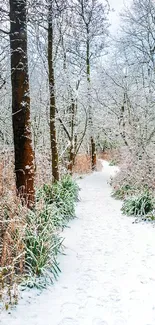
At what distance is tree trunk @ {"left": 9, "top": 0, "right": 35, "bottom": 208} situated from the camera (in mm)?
4676

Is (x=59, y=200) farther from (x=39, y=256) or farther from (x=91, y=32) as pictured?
(x=91, y=32)

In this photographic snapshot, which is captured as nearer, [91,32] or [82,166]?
[91,32]

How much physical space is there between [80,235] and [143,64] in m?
9.16

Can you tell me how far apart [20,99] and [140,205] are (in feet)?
14.4

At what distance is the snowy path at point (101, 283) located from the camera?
285cm

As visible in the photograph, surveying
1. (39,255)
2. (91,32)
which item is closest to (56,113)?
(91,32)

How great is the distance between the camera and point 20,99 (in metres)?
4.68

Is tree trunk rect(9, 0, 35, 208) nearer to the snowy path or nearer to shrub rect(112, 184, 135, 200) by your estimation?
the snowy path

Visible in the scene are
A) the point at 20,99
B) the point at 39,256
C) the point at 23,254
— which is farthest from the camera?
the point at 20,99

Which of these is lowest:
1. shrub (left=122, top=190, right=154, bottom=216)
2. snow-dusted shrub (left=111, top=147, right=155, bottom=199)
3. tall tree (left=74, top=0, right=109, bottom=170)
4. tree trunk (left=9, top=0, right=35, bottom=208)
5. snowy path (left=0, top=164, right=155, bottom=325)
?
snowy path (left=0, top=164, right=155, bottom=325)

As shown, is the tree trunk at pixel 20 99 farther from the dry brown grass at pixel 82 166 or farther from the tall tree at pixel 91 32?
the dry brown grass at pixel 82 166

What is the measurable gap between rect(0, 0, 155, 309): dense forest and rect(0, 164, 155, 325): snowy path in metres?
0.25

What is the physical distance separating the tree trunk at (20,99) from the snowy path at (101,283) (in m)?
1.34

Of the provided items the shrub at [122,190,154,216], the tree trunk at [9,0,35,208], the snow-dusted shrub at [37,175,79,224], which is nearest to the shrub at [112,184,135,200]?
the shrub at [122,190,154,216]
